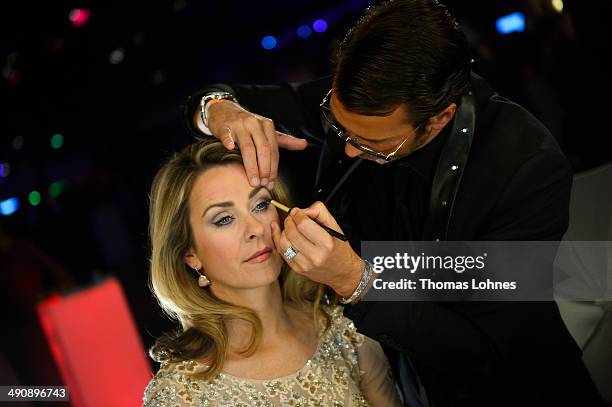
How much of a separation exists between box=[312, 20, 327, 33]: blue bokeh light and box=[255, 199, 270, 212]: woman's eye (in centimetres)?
66

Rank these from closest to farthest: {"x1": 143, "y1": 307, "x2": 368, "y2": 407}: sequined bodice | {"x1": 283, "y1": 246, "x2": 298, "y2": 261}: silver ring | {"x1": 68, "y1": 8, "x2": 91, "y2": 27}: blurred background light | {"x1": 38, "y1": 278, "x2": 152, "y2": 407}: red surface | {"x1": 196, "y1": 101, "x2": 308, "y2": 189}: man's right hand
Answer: {"x1": 283, "y1": 246, "x2": 298, "y2": 261}: silver ring → {"x1": 196, "y1": 101, "x2": 308, "y2": 189}: man's right hand → {"x1": 143, "y1": 307, "x2": 368, "y2": 407}: sequined bodice → {"x1": 38, "y1": 278, "x2": 152, "y2": 407}: red surface → {"x1": 68, "y1": 8, "x2": 91, "y2": 27}: blurred background light

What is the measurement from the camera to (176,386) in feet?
5.65

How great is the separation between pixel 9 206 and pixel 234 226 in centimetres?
84

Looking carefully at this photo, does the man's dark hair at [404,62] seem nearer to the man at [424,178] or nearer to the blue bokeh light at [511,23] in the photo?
the man at [424,178]

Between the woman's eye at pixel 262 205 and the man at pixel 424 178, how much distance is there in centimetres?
13

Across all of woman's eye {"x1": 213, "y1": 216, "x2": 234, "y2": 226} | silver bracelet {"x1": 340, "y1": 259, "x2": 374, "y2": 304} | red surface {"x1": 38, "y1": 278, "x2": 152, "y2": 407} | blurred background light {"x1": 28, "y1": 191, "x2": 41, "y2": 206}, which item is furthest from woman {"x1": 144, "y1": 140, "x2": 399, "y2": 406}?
blurred background light {"x1": 28, "y1": 191, "x2": 41, "y2": 206}

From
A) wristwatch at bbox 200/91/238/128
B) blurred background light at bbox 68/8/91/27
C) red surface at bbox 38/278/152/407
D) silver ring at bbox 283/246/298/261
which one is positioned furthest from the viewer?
blurred background light at bbox 68/8/91/27

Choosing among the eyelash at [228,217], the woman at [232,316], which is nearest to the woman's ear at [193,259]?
the woman at [232,316]

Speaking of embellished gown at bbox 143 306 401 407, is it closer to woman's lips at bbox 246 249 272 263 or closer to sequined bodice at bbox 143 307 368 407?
sequined bodice at bbox 143 307 368 407

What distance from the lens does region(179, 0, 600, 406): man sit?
154 centimetres

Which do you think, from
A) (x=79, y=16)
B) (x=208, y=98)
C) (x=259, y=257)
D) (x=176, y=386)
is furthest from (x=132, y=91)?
(x=176, y=386)

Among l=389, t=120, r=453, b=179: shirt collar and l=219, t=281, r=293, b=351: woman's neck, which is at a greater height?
l=389, t=120, r=453, b=179: shirt collar

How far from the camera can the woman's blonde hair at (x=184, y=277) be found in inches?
72.7

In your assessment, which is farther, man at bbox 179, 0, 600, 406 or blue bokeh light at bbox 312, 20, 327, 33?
blue bokeh light at bbox 312, 20, 327, 33
